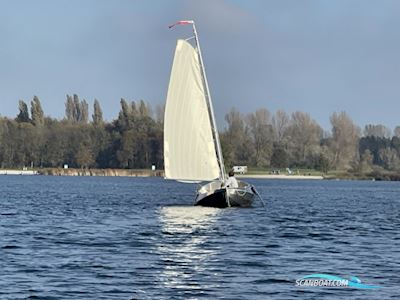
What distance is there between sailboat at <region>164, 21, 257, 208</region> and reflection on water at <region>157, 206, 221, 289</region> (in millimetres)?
3381

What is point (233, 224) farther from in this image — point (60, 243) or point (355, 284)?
point (355, 284)

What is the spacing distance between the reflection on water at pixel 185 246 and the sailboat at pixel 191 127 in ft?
11.1

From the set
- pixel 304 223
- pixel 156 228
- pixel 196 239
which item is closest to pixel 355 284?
pixel 196 239

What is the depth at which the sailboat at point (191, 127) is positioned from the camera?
6412 centimetres

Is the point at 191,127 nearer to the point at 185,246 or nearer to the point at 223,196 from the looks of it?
the point at 223,196

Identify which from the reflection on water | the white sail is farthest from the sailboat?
the reflection on water

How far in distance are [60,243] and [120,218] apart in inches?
681

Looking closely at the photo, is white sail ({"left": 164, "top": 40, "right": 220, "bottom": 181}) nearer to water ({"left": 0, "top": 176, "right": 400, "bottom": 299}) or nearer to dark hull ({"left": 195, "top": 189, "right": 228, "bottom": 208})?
dark hull ({"left": 195, "top": 189, "right": 228, "bottom": 208})

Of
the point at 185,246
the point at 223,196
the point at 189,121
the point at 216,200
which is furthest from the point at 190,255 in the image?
the point at 189,121

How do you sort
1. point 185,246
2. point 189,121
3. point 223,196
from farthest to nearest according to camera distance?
point 189,121, point 223,196, point 185,246

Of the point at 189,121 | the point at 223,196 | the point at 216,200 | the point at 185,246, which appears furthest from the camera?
the point at 189,121

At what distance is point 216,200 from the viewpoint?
205 feet

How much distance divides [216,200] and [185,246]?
23702mm

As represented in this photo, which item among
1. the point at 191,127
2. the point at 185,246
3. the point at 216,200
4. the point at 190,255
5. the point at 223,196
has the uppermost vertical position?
the point at 191,127
